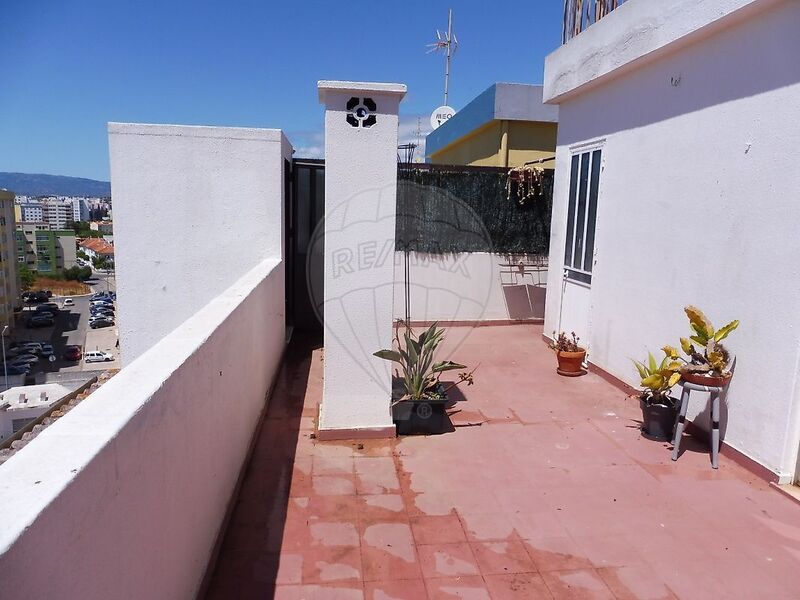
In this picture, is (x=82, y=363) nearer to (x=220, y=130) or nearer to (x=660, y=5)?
(x=220, y=130)

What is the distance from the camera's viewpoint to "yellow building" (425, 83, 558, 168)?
1070 cm

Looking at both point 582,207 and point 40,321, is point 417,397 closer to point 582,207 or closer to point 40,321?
point 582,207

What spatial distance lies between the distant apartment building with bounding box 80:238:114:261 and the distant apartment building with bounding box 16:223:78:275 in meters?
4.23

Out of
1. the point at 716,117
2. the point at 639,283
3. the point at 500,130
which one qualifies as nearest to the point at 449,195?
the point at 500,130

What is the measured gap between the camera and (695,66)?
4516mm

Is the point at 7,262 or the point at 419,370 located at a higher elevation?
the point at 419,370

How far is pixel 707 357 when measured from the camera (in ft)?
13.2

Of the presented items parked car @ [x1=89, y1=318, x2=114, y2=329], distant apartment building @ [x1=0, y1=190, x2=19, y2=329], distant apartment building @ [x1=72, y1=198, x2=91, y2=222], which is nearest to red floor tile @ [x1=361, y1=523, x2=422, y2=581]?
distant apartment building @ [x1=0, y1=190, x2=19, y2=329]

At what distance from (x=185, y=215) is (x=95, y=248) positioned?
304 feet

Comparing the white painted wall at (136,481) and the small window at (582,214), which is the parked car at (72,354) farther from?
the white painted wall at (136,481)

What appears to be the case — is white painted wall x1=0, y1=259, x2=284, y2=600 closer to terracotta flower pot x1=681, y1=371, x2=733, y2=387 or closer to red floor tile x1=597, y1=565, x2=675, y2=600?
red floor tile x1=597, y1=565, x2=675, y2=600

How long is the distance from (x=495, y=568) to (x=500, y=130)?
9.85 metres

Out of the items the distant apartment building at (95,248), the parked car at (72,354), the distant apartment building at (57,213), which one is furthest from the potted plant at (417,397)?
the distant apartment building at (57,213)

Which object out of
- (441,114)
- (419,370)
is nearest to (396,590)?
(419,370)
